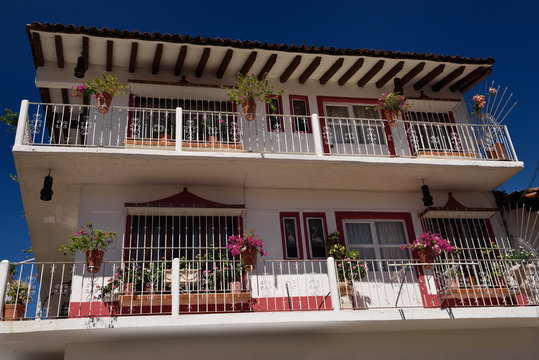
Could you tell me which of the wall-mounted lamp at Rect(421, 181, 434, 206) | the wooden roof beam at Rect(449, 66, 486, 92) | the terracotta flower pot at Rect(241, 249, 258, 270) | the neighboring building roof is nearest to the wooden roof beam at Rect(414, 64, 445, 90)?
the neighboring building roof

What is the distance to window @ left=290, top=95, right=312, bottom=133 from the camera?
39.1 ft

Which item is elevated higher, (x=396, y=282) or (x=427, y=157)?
(x=427, y=157)

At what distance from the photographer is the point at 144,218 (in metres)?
10.3

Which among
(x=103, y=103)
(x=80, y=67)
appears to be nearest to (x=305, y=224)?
(x=103, y=103)

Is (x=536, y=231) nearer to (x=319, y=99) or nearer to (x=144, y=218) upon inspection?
(x=319, y=99)

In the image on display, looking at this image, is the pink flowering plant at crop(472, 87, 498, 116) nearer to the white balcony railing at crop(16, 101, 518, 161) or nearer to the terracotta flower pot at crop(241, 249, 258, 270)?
the white balcony railing at crop(16, 101, 518, 161)

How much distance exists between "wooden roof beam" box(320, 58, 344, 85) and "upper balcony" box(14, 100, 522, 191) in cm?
89

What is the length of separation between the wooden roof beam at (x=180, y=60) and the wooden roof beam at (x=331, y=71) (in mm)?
3600

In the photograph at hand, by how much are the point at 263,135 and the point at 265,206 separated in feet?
5.15

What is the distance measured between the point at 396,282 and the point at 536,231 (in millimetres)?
4040

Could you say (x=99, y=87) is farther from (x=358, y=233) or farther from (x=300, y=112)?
(x=358, y=233)

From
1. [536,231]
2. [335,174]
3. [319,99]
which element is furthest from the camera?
[319,99]

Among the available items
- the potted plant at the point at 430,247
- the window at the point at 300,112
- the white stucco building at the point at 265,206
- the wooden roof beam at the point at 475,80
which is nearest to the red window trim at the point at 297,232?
the white stucco building at the point at 265,206

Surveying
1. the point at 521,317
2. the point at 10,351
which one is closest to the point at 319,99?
the point at 521,317
